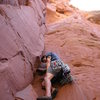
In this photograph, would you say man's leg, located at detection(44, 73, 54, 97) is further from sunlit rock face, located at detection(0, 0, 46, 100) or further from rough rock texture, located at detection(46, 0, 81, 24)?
rough rock texture, located at detection(46, 0, 81, 24)

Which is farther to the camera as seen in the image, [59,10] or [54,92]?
[59,10]

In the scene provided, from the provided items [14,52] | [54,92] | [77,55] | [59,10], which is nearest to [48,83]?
[54,92]

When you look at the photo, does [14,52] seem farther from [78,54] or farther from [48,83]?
[78,54]

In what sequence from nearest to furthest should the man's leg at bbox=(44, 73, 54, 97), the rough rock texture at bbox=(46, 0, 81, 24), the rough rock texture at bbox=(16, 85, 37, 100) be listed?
the rough rock texture at bbox=(16, 85, 37, 100) < the man's leg at bbox=(44, 73, 54, 97) < the rough rock texture at bbox=(46, 0, 81, 24)

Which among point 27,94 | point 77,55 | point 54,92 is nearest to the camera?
point 27,94

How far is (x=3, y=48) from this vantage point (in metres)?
4.15

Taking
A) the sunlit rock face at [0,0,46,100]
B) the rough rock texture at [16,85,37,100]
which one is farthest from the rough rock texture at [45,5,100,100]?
the sunlit rock face at [0,0,46,100]

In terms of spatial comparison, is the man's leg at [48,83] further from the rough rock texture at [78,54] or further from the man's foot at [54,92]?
the rough rock texture at [78,54]

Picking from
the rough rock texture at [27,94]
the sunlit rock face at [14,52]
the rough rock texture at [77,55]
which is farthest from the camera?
the rough rock texture at [77,55]

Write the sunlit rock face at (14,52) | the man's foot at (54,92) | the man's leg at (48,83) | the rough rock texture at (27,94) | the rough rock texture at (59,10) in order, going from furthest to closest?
the rough rock texture at (59,10), the man's foot at (54,92), the man's leg at (48,83), the rough rock texture at (27,94), the sunlit rock face at (14,52)

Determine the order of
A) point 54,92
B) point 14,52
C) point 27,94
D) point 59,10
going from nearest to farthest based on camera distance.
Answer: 1. point 27,94
2. point 14,52
3. point 54,92
4. point 59,10

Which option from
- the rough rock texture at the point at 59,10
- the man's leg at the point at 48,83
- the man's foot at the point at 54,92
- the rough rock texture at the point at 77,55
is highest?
the man's leg at the point at 48,83

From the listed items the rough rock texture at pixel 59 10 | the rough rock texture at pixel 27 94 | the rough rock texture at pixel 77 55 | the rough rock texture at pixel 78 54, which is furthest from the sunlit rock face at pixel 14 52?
the rough rock texture at pixel 59 10

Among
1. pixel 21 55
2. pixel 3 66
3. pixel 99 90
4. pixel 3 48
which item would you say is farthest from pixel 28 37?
pixel 99 90
